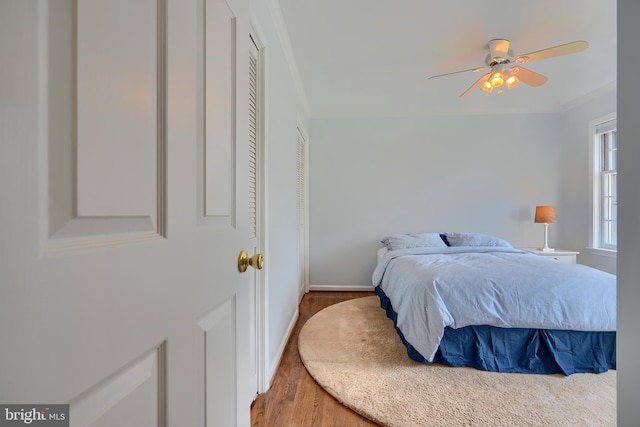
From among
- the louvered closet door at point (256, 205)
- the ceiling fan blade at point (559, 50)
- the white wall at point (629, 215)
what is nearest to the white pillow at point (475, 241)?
the ceiling fan blade at point (559, 50)

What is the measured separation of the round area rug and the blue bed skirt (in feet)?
0.17

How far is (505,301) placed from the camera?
6.30 feet

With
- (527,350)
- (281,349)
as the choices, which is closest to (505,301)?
(527,350)

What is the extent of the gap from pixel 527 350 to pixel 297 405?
1588 mm

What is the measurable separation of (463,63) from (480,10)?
776mm

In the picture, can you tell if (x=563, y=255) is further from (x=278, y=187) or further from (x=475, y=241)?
(x=278, y=187)

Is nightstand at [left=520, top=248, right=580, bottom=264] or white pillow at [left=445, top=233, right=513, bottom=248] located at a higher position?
white pillow at [left=445, top=233, right=513, bottom=248]

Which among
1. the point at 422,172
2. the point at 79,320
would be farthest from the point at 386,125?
the point at 79,320

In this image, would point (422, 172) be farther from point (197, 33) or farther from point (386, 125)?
point (197, 33)

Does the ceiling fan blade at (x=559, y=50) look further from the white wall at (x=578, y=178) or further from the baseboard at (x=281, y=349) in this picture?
the baseboard at (x=281, y=349)

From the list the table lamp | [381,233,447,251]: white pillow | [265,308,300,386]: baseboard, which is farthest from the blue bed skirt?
the table lamp

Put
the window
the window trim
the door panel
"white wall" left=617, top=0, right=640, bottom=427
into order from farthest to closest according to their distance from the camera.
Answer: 1. the window trim
2. the window
3. "white wall" left=617, top=0, right=640, bottom=427
4. the door panel

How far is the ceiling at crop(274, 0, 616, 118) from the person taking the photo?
2041 millimetres

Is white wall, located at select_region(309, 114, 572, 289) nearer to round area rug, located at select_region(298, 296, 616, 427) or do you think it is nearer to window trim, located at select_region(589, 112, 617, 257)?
window trim, located at select_region(589, 112, 617, 257)
